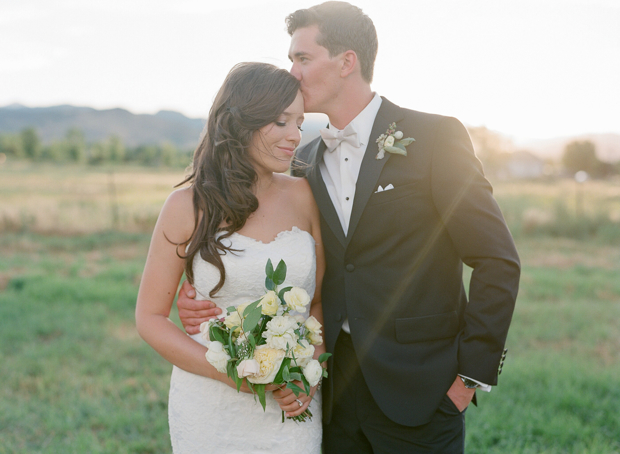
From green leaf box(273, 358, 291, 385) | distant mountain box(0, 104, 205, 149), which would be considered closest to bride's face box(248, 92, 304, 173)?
green leaf box(273, 358, 291, 385)

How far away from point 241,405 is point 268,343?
772 millimetres

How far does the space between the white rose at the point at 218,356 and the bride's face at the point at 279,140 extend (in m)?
1.04

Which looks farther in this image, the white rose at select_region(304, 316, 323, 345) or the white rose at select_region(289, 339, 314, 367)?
the white rose at select_region(304, 316, 323, 345)

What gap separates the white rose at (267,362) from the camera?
195 cm

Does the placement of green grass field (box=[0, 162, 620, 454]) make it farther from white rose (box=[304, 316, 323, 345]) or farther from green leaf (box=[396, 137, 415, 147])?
green leaf (box=[396, 137, 415, 147])

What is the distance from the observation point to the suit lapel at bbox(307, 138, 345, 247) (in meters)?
2.52

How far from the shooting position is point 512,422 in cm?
413

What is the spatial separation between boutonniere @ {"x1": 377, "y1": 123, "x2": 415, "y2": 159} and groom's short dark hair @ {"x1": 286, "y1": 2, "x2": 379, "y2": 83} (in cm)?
48

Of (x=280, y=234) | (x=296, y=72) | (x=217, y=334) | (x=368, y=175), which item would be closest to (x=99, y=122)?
(x=296, y=72)

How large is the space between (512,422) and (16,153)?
7999 cm

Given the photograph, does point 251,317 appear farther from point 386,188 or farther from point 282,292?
point 386,188

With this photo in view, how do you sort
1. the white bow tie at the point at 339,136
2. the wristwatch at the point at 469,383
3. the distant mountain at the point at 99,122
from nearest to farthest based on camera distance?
the wristwatch at the point at 469,383, the white bow tie at the point at 339,136, the distant mountain at the point at 99,122

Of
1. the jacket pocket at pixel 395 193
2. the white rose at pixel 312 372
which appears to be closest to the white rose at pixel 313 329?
the white rose at pixel 312 372

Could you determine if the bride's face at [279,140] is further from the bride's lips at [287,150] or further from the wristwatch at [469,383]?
the wristwatch at [469,383]
